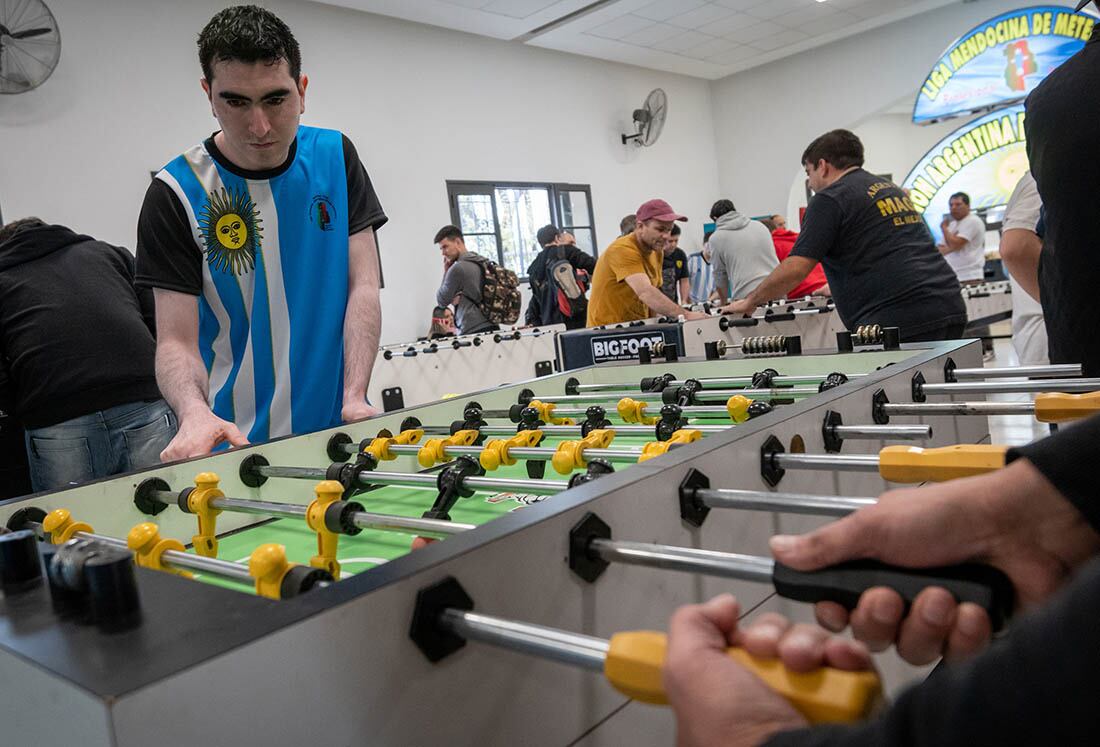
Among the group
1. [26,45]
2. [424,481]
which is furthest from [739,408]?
[26,45]

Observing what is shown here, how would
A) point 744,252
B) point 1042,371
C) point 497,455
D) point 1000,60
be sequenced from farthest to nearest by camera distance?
point 1000,60 < point 744,252 < point 1042,371 < point 497,455

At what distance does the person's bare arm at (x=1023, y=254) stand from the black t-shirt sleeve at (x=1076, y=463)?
78.1 inches

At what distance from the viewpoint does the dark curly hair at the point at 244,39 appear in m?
1.59

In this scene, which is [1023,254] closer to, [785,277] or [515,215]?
[785,277]

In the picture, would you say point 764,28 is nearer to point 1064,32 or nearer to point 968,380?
point 1064,32

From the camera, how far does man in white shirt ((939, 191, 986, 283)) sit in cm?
779

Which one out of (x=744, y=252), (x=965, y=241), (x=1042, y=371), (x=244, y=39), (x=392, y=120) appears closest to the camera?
(x=1042, y=371)

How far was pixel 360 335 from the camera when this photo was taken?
1978mm

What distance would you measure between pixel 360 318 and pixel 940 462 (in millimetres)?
1469

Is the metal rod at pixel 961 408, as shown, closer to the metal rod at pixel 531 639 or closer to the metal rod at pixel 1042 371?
the metal rod at pixel 1042 371

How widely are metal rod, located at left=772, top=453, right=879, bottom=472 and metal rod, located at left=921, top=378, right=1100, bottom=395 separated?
0.56m

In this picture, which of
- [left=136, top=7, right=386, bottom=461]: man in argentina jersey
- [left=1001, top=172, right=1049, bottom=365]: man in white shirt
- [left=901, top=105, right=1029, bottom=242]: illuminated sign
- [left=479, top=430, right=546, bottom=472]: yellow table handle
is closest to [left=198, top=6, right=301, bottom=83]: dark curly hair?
[left=136, top=7, right=386, bottom=461]: man in argentina jersey

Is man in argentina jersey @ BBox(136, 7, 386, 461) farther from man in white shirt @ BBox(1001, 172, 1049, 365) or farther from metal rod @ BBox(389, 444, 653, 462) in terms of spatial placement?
man in white shirt @ BBox(1001, 172, 1049, 365)

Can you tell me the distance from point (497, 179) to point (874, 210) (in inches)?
212
